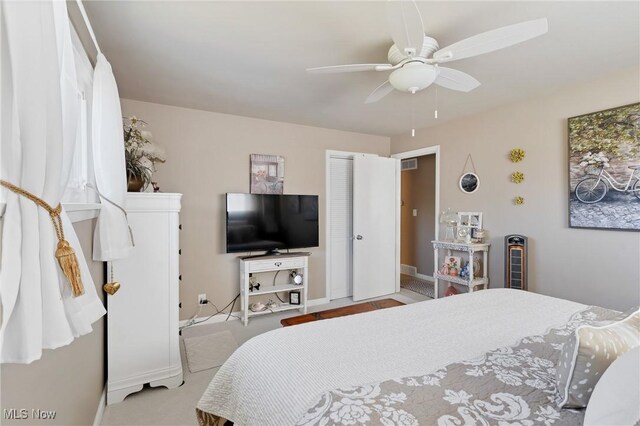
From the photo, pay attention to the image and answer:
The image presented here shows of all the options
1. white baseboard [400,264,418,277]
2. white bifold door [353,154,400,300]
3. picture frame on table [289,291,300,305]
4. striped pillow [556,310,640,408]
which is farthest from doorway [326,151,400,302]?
striped pillow [556,310,640,408]

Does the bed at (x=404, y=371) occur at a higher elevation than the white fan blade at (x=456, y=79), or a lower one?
lower

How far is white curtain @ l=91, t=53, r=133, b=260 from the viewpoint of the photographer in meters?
1.64

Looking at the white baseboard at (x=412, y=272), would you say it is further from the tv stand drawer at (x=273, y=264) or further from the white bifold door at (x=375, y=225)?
the tv stand drawer at (x=273, y=264)

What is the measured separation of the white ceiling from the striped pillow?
163cm

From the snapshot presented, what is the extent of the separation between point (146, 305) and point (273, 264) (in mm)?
1566

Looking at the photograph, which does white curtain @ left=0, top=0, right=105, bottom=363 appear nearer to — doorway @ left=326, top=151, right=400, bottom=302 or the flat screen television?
the flat screen television

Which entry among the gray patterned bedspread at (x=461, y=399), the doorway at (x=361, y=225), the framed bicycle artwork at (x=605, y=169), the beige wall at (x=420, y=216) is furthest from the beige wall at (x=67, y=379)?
the beige wall at (x=420, y=216)

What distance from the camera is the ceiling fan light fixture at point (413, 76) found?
1694 millimetres

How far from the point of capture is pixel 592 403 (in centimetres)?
72

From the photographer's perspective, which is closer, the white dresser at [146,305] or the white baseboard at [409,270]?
the white dresser at [146,305]

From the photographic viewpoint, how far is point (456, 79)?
1919 mm

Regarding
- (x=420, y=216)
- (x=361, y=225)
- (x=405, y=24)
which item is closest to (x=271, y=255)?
(x=361, y=225)

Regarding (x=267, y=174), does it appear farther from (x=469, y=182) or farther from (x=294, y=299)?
(x=469, y=182)

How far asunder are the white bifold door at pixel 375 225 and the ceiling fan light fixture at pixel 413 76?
2334 mm
